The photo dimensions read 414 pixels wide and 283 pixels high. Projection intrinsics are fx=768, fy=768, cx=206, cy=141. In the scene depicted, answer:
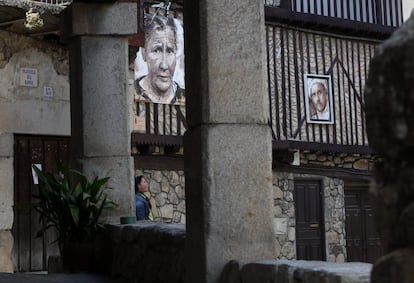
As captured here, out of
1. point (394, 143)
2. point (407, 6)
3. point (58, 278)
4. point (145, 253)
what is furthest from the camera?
point (407, 6)

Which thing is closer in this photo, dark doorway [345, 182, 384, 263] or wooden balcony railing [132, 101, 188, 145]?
wooden balcony railing [132, 101, 188, 145]

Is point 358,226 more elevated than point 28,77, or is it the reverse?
point 28,77

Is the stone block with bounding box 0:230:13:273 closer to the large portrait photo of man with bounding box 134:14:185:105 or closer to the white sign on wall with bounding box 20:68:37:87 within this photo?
the white sign on wall with bounding box 20:68:37:87

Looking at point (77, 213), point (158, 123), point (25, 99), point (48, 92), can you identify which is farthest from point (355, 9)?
point (77, 213)

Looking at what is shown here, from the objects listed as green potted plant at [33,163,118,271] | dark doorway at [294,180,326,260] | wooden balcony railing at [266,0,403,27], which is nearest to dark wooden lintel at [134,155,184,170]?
dark doorway at [294,180,326,260]

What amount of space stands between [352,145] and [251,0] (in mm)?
10176

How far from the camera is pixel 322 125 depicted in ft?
46.0

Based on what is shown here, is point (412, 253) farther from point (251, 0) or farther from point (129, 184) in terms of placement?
point (129, 184)

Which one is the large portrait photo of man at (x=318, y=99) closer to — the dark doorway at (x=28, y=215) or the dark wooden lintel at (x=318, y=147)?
the dark wooden lintel at (x=318, y=147)

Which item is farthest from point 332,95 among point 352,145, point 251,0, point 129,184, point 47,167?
point 251,0

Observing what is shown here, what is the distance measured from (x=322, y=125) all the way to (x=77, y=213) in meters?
8.19

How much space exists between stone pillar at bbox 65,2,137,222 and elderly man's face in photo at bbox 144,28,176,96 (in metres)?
4.35

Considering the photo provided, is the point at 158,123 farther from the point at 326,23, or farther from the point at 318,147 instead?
the point at 326,23

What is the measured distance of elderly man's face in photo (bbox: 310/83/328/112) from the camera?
1399 cm
